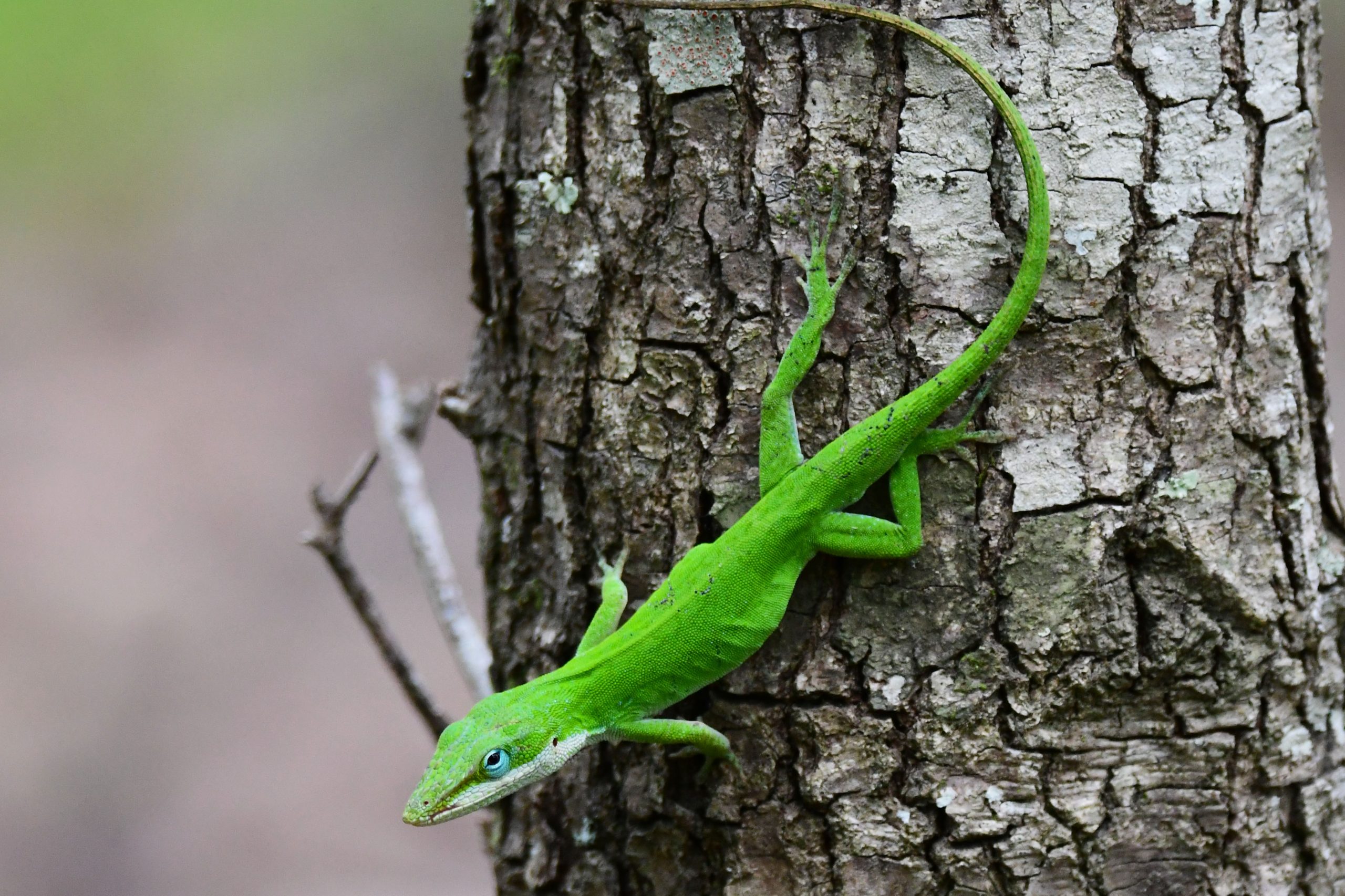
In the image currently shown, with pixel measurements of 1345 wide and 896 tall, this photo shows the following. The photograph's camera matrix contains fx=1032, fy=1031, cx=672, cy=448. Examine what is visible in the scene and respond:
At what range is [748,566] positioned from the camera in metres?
2.48

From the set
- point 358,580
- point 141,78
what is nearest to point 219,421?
point 141,78

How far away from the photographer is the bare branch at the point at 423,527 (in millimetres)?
3719

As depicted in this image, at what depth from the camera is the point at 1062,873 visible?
2402 mm

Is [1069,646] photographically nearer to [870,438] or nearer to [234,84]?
[870,438]

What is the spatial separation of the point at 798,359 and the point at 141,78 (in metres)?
9.94

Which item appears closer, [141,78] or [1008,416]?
[1008,416]

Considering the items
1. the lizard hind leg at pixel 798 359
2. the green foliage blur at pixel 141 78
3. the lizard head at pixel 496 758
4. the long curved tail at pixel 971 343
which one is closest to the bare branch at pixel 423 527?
the lizard head at pixel 496 758

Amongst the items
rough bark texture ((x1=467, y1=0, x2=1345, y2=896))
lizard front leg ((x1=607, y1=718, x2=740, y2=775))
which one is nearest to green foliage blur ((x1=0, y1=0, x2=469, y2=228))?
rough bark texture ((x1=467, y1=0, x2=1345, y2=896))

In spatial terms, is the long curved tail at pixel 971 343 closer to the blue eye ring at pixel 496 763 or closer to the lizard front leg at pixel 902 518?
the lizard front leg at pixel 902 518

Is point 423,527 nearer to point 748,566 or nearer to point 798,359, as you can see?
point 748,566

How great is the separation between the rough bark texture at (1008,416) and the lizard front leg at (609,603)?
0.47 feet

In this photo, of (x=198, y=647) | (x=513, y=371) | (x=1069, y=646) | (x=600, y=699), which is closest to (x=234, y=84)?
(x=198, y=647)

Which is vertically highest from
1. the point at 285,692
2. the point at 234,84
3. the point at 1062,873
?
the point at 234,84

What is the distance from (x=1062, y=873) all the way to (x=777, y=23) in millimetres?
2065
